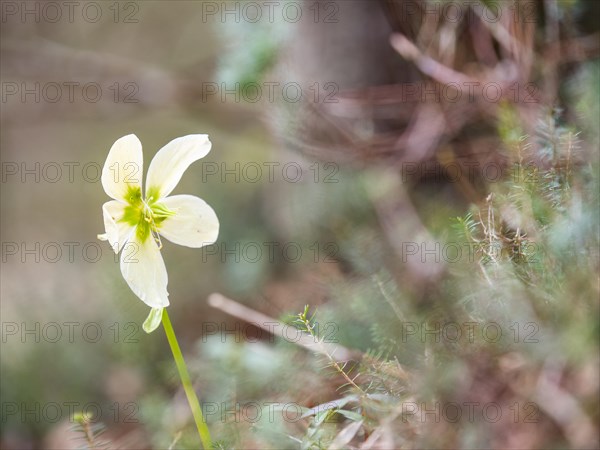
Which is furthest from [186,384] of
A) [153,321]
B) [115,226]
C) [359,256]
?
[359,256]

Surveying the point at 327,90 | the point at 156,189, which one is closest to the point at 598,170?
the point at 156,189

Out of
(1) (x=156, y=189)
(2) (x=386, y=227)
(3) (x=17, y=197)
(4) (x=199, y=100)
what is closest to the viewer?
(1) (x=156, y=189)

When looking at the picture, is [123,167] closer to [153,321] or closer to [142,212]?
[142,212]

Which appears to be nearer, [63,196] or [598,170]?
[598,170]

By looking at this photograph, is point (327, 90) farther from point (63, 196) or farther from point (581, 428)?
point (63, 196)

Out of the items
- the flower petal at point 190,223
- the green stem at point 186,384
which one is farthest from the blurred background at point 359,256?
the flower petal at point 190,223

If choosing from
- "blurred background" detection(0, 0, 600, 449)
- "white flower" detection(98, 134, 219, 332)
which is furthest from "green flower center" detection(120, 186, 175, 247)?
"blurred background" detection(0, 0, 600, 449)

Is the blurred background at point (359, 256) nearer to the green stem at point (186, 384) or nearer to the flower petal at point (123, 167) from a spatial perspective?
the green stem at point (186, 384)
